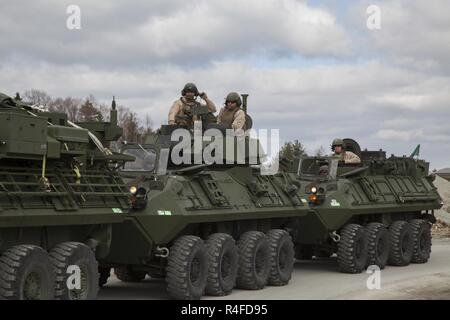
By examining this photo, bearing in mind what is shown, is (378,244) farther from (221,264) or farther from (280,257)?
(221,264)

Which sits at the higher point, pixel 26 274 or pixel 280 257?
pixel 26 274

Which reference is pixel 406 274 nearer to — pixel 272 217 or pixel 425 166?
pixel 272 217

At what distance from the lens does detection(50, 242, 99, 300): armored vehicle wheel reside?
995 centimetres

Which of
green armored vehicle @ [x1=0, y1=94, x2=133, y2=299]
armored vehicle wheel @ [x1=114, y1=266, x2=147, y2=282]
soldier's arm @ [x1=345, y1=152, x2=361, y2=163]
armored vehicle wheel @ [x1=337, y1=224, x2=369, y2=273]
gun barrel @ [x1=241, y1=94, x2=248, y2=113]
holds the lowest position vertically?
armored vehicle wheel @ [x1=114, y1=266, x2=147, y2=282]

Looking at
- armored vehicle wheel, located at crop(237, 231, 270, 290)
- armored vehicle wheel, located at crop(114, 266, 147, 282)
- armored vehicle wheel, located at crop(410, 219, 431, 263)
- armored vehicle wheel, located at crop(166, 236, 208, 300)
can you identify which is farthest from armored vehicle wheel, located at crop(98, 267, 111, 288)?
armored vehicle wheel, located at crop(410, 219, 431, 263)

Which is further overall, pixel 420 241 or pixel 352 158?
pixel 420 241

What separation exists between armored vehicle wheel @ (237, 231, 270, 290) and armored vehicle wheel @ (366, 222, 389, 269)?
3.67m

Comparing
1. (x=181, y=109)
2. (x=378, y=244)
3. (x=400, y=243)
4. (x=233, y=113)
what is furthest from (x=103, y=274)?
(x=400, y=243)

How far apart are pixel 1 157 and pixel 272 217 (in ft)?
23.1

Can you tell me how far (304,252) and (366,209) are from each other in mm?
2315

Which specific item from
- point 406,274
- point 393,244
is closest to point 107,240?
point 406,274

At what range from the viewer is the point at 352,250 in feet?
55.9

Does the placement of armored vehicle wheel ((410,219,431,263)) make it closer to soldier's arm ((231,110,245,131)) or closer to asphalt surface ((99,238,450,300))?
asphalt surface ((99,238,450,300))

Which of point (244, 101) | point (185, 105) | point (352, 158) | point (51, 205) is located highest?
point (244, 101)
